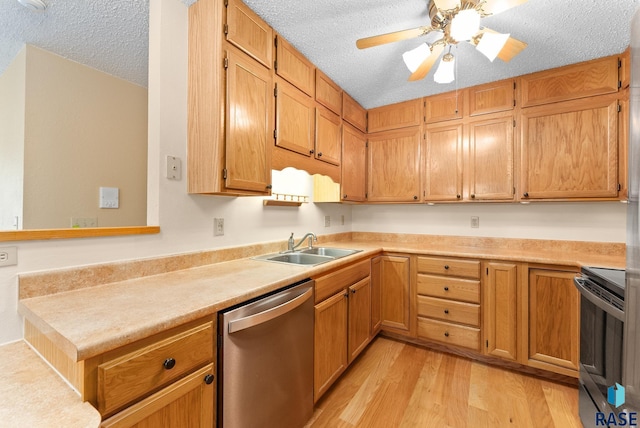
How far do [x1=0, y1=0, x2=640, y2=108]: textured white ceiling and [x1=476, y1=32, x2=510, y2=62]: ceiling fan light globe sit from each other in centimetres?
35

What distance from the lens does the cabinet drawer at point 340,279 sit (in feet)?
5.44

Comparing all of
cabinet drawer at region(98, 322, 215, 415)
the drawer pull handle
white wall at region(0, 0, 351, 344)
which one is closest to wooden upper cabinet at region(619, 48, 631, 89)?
white wall at region(0, 0, 351, 344)

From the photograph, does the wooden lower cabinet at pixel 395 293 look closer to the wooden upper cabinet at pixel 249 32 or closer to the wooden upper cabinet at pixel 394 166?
the wooden upper cabinet at pixel 394 166

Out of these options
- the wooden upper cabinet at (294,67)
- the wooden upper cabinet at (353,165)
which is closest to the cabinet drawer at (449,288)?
the wooden upper cabinet at (353,165)

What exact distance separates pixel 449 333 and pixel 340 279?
1.18 m

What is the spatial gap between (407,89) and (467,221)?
1448 mm

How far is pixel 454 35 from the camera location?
4.47 feet

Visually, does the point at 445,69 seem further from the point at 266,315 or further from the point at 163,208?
the point at 163,208

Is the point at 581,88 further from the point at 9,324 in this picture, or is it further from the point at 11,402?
the point at 9,324

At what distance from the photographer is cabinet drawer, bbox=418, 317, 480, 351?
7.20ft

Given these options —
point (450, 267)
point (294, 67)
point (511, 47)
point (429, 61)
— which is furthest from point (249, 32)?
point (450, 267)

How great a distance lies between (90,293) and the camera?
43.9 inches

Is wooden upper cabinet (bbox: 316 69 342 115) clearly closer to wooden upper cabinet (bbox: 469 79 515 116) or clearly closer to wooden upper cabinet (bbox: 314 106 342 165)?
wooden upper cabinet (bbox: 314 106 342 165)

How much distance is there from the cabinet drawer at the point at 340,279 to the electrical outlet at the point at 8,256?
4.26 ft
